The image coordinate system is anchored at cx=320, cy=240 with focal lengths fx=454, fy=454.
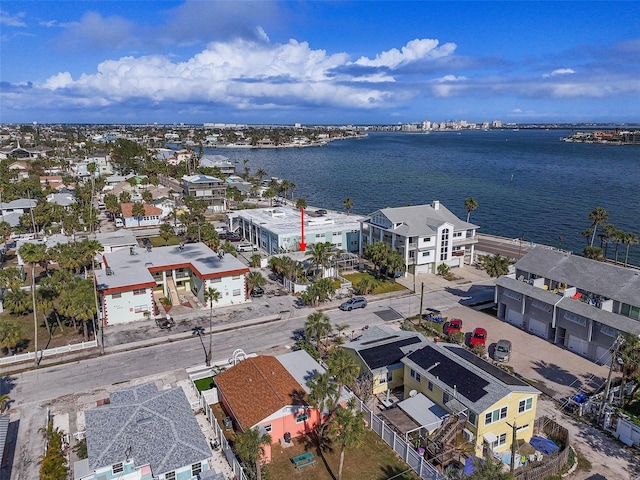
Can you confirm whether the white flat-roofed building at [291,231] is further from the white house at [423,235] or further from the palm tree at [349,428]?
the palm tree at [349,428]

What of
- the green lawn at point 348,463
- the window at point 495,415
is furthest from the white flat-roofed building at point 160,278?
the window at point 495,415

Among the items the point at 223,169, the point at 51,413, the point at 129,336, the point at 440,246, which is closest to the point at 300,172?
the point at 223,169

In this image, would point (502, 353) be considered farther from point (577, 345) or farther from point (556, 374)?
point (577, 345)

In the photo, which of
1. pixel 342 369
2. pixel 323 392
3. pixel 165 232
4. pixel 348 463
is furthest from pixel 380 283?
pixel 165 232

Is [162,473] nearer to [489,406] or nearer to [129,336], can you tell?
[489,406]

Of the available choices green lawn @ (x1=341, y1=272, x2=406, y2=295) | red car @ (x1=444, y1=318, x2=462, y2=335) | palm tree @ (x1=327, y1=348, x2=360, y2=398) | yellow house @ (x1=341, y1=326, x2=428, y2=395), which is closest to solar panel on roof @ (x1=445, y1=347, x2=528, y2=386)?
yellow house @ (x1=341, y1=326, x2=428, y2=395)
